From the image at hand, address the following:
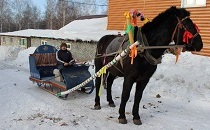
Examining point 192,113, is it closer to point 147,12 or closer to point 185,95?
point 185,95

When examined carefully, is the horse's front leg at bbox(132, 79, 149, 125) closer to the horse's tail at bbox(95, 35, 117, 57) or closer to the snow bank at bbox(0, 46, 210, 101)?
the horse's tail at bbox(95, 35, 117, 57)

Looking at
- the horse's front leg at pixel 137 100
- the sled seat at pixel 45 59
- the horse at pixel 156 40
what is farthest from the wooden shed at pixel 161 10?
the horse at pixel 156 40

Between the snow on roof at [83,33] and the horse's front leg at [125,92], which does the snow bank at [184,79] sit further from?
the snow on roof at [83,33]

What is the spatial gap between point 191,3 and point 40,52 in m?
7.71

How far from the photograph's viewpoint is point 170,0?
1430cm

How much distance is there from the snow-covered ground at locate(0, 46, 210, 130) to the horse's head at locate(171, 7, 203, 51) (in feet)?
5.88

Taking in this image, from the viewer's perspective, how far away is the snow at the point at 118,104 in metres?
5.85

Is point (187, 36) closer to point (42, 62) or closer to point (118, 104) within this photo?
point (118, 104)

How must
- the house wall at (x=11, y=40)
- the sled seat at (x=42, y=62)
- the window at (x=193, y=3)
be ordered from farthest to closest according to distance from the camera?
the house wall at (x=11, y=40), the window at (x=193, y=3), the sled seat at (x=42, y=62)

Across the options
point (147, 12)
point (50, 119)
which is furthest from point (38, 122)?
point (147, 12)

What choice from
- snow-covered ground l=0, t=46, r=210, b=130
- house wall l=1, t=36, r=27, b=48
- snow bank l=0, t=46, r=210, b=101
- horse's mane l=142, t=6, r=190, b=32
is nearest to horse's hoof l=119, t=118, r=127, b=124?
snow-covered ground l=0, t=46, r=210, b=130

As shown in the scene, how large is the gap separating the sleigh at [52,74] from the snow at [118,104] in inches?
13.6

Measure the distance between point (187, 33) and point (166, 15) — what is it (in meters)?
0.59

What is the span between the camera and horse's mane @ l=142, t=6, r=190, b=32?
17.2 ft
